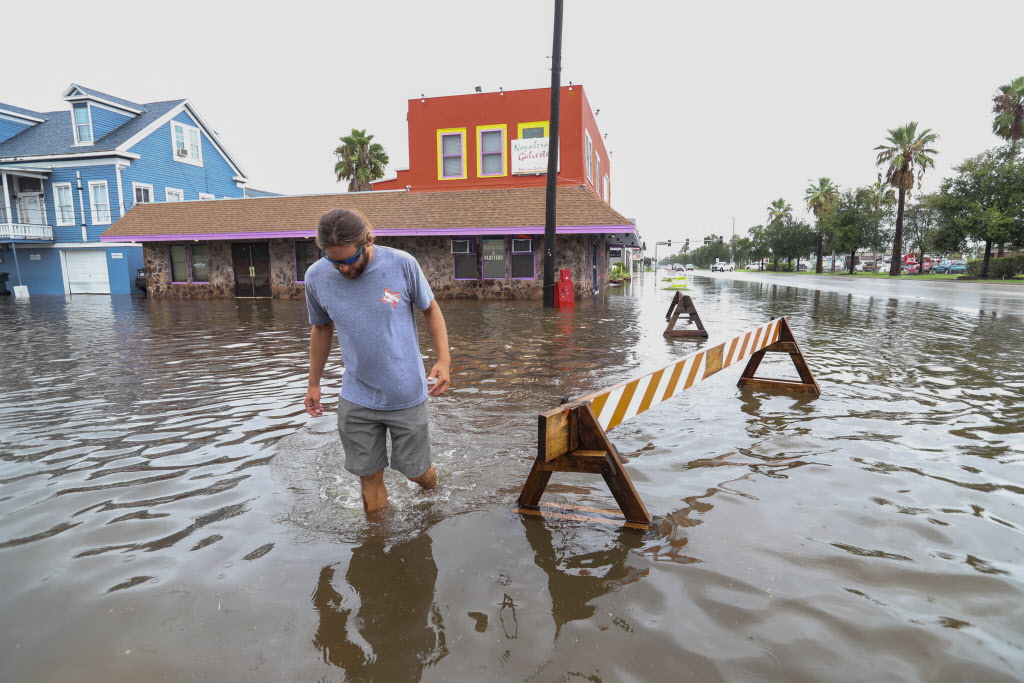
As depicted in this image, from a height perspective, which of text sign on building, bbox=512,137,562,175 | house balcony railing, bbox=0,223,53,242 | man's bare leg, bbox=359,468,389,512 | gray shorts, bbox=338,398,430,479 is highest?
text sign on building, bbox=512,137,562,175

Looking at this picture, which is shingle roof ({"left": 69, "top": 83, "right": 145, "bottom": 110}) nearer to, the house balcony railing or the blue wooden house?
the blue wooden house

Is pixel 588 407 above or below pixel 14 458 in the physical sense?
above

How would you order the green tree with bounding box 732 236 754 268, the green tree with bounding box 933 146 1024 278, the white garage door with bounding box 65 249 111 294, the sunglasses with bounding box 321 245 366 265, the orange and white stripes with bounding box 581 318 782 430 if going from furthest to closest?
the green tree with bounding box 732 236 754 268 → the green tree with bounding box 933 146 1024 278 → the white garage door with bounding box 65 249 111 294 → the orange and white stripes with bounding box 581 318 782 430 → the sunglasses with bounding box 321 245 366 265

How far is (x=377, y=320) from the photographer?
307 cm

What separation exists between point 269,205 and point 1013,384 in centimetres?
2388

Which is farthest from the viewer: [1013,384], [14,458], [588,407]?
[1013,384]

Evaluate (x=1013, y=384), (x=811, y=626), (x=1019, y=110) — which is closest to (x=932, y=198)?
(x=1019, y=110)

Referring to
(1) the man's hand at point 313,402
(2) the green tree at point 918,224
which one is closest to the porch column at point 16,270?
(1) the man's hand at point 313,402

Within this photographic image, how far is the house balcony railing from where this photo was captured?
2686cm

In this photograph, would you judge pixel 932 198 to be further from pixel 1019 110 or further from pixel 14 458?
pixel 14 458

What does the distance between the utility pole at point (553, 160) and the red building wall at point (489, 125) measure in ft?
20.6

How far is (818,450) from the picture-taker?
187 inches

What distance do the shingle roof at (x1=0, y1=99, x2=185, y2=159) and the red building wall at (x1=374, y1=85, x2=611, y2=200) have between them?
1546 cm

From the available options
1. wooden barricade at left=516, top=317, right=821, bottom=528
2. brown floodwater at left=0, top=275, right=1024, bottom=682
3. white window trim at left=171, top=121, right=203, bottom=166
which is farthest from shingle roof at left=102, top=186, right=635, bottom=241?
wooden barricade at left=516, top=317, right=821, bottom=528
